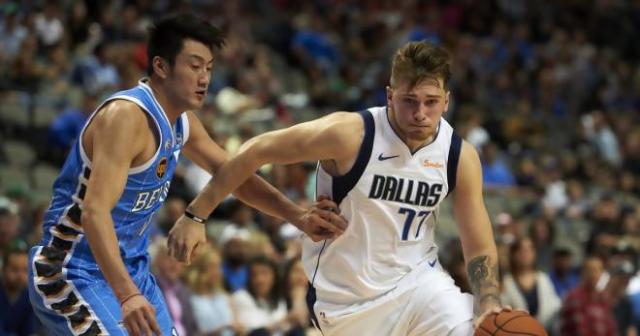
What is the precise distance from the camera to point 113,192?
187 inches

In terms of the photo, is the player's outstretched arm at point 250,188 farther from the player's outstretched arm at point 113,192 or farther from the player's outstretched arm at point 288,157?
the player's outstretched arm at point 113,192

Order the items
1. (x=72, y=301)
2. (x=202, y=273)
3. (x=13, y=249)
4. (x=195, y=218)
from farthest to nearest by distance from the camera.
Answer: (x=202, y=273)
(x=13, y=249)
(x=195, y=218)
(x=72, y=301)

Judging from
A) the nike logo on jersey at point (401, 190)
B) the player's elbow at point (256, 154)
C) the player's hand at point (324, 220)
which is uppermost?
the player's elbow at point (256, 154)

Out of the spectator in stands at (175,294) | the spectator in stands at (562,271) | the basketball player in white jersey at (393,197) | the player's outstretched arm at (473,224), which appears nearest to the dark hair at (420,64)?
the basketball player in white jersey at (393,197)

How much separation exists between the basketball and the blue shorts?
56.7 inches

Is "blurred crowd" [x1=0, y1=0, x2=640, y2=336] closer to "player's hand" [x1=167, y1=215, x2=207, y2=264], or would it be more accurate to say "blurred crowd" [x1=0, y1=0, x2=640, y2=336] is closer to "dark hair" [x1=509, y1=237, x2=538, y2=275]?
"dark hair" [x1=509, y1=237, x2=538, y2=275]

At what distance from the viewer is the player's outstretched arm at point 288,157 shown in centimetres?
534

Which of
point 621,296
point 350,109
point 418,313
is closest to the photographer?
point 418,313

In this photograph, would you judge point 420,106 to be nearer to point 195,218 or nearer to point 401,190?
point 401,190

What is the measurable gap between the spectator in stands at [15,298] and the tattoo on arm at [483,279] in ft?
12.2

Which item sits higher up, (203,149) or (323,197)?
(203,149)

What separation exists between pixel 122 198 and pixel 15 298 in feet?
10.7

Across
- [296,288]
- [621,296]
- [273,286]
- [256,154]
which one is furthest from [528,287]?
[256,154]

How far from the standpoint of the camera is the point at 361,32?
1736 cm
